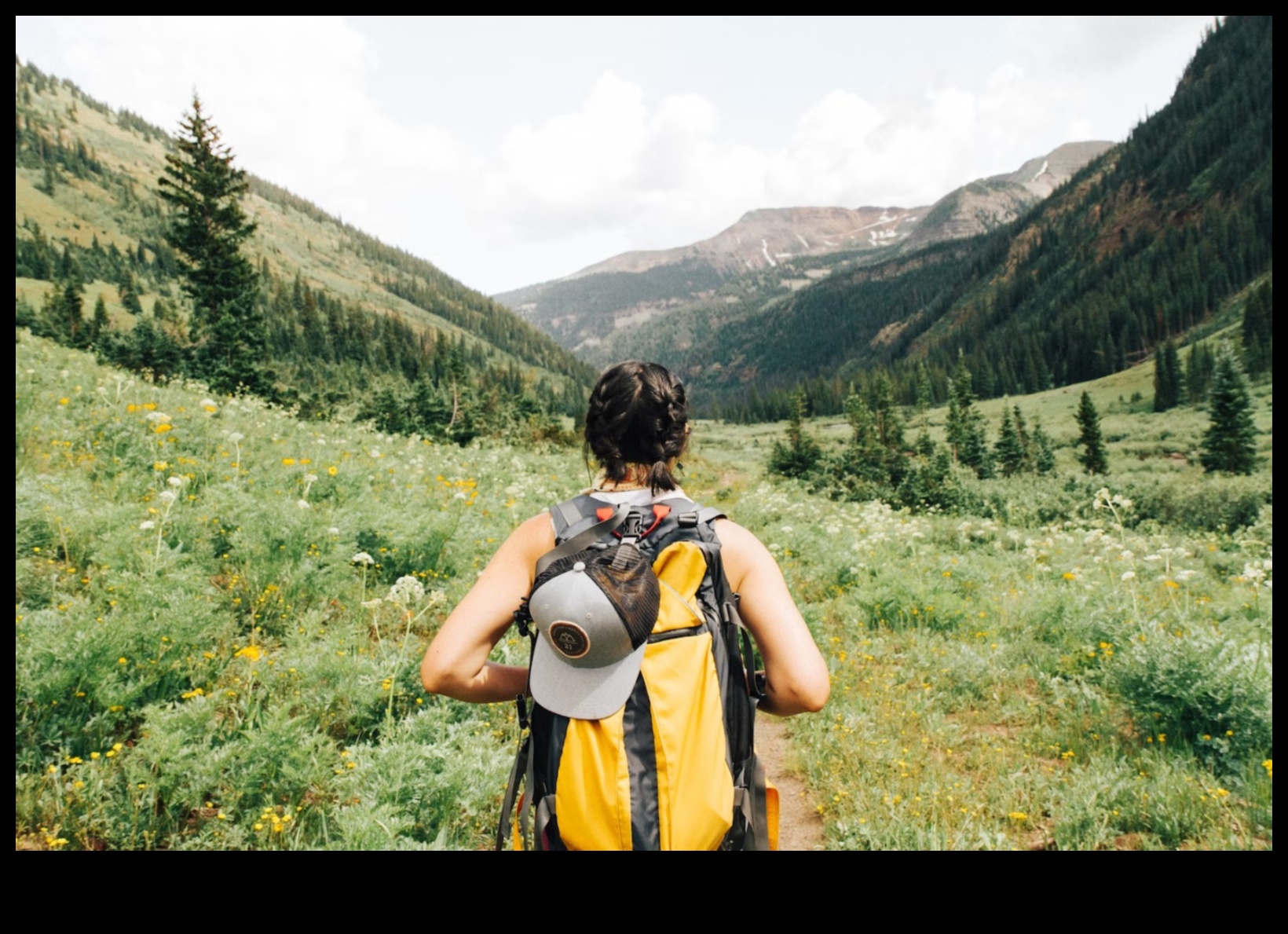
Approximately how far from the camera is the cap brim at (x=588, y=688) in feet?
5.83

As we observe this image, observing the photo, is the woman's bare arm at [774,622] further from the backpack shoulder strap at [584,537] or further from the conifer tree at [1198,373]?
the conifer tree at [1198,373]

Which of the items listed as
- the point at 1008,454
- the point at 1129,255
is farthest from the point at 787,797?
the point at 1129,255

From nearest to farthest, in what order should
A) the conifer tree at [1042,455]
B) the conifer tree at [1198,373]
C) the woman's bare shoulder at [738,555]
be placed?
the woman's bare shoulder at [738,555] → the conifer tree at [1042,455] → the conifer tree at [1198,373]

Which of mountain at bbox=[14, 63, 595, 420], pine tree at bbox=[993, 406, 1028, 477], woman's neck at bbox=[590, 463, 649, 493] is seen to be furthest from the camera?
mountain at bbox=[14, 63, 595, 420]

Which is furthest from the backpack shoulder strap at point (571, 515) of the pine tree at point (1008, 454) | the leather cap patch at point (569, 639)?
the pine tree at point (1008, 454)

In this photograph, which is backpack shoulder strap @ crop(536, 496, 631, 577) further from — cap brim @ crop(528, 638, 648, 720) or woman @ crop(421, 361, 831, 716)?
cap brim @ crop(528, 638, 648, 720)

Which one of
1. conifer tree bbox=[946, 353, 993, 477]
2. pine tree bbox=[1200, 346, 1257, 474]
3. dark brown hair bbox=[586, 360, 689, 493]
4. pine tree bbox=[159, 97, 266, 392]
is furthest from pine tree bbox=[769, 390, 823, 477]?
dark brown hair bbox=[586, 360, 689, 493]

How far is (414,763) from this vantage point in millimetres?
3289

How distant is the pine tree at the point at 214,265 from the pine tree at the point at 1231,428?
166 feet

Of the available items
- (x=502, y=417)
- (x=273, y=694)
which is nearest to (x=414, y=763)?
(x=273, y=694)

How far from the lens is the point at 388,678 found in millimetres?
4141

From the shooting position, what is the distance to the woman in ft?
6.74

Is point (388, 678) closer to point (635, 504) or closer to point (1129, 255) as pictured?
point (635, 504)
